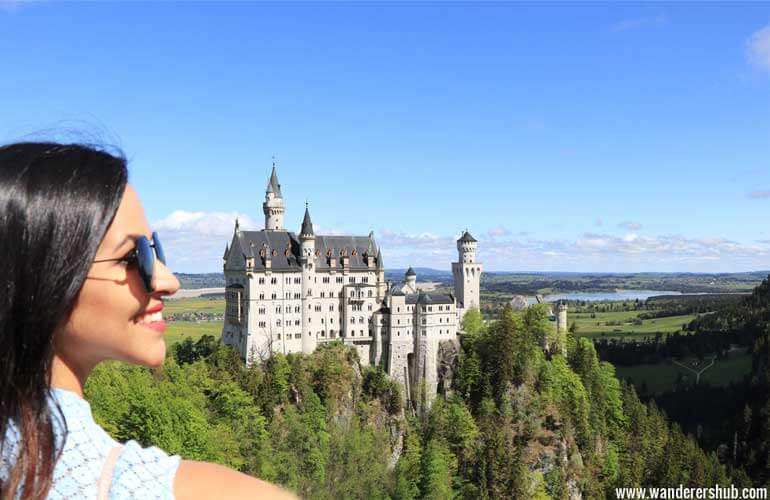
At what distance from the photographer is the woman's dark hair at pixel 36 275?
2.50m

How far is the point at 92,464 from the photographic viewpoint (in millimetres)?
2518

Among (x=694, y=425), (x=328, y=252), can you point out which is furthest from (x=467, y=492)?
(x=694, y=425)

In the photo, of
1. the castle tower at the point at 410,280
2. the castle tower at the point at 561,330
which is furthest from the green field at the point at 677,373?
the castle tower at the point at 410,280

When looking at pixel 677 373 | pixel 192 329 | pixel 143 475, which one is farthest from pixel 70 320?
pixel 677 373

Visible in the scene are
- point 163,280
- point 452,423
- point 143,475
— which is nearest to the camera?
point 143,475

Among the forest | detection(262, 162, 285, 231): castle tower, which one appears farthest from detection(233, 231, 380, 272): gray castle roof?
the forest

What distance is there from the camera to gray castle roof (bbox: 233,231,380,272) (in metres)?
67.6

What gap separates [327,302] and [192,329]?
66.4 m

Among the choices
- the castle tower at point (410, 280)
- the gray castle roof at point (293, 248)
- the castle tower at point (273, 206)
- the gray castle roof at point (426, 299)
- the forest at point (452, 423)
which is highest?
the castle tower at point (273, 206)

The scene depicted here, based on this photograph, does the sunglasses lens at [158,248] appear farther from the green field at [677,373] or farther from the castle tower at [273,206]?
the green field at [677,373]

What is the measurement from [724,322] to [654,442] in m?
111

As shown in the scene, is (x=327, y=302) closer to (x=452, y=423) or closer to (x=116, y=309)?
(x=452, y=423)

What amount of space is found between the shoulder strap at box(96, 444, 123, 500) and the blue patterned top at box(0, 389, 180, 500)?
14 millimetres

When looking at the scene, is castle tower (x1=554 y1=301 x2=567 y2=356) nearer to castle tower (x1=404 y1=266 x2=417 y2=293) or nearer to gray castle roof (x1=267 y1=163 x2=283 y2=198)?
castle tower (x1=404 y1=266 x2=417 y2=293)
